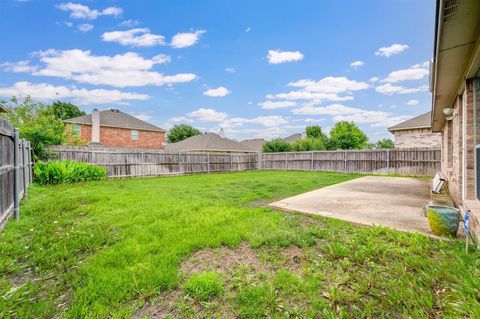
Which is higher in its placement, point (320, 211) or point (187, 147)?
point (187, 147)

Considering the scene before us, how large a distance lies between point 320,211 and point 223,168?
12.4 m

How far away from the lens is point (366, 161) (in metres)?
13.9

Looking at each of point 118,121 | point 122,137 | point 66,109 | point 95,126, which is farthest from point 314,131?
point 66,109

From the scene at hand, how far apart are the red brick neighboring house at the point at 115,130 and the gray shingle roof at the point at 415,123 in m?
21.9

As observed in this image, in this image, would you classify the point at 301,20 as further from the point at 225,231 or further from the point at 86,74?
the point at 86,74

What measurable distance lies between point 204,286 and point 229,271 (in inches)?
14.0

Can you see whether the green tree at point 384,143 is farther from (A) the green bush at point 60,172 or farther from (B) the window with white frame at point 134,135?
(A) the green bush at point 60,172

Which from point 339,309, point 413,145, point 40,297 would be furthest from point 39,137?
point 413,145

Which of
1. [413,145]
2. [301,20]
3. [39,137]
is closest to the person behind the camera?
[39,137]

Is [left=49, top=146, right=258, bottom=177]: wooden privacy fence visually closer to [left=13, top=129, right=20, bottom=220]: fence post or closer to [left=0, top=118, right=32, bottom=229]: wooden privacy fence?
[left=13, top=129, right=20, bottom=220]: fence post

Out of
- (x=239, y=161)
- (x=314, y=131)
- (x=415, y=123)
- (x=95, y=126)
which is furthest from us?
(x=314, y=131)

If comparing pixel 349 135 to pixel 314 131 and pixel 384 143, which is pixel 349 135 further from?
pixel 384 143

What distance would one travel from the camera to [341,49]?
1291 centimetres

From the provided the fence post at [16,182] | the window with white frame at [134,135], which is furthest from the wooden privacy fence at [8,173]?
the window with white frame at [134,135]
